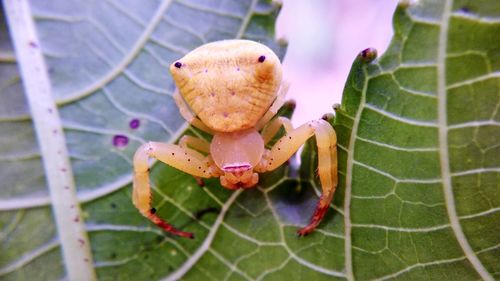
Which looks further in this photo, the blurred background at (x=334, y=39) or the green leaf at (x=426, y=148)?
the blurred background at (x=334, y=39)

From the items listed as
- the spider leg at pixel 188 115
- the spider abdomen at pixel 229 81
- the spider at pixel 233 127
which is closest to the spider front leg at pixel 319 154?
the spider at pixel 233 127

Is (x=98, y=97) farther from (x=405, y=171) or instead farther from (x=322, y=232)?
(x=405, y=171)

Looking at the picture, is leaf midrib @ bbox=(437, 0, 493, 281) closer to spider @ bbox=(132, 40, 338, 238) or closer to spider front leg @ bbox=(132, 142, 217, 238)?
spider @ bbox=(132, 40, 338, 238)

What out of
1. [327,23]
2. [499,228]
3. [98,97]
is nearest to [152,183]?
[98,97]

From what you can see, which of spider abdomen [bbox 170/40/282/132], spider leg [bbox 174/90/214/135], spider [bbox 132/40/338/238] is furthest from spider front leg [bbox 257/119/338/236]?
spider leg [bbox 174/90/214/135]

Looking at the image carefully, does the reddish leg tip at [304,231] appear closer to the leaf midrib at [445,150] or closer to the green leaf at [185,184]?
the green leaf at [185,184]

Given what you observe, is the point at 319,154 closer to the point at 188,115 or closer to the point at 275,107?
the point at 275,107
